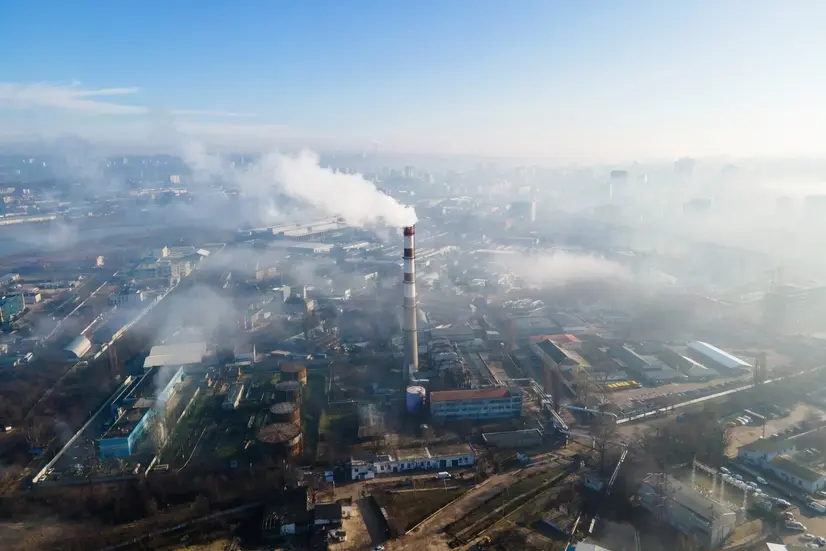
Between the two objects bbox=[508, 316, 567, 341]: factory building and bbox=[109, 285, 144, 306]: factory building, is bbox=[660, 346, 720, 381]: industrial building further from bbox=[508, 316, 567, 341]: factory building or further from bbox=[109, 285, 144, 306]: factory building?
bbox=[109, 285, 144, 306]: factory building

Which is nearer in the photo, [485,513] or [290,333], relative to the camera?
[485,513]

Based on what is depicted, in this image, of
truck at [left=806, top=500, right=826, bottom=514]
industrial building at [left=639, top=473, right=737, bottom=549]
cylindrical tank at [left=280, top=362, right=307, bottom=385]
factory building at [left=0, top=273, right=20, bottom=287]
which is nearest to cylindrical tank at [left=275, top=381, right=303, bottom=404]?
cylindrical tank at [left=280, top=362, right=307, bottom=385]

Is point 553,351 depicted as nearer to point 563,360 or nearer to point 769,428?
point 563,360

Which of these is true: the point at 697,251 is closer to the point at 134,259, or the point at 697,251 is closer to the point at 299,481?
the point at 299,481

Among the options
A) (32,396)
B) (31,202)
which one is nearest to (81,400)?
(32,396)

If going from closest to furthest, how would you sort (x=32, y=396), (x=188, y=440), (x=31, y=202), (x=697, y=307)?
(x=188, y=440)
(x=32, y=396)
(x=697, y=307)
(x=31, y=202)

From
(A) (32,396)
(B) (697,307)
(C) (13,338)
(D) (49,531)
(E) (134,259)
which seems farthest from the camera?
(E) (134,259)

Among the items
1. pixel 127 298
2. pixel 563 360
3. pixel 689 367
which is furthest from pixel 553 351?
pixel 127 298

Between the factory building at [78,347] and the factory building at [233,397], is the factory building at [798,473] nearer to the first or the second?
the factory building at [233,397]
